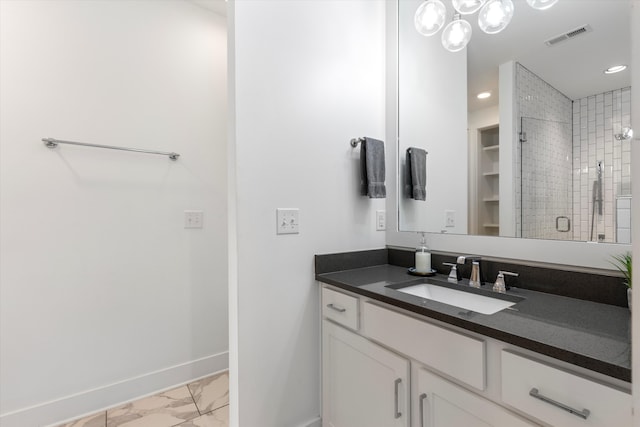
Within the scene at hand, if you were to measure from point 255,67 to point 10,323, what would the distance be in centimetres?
184

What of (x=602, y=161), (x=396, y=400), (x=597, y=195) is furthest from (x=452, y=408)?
(x=602, y=161)

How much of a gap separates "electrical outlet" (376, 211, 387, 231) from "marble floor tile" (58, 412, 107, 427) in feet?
6.31

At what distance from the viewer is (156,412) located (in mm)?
1763

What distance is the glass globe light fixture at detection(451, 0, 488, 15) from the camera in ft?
4.72

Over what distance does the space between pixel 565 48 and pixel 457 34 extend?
0.48 metres

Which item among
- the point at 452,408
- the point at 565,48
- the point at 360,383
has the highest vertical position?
the point at 565,48

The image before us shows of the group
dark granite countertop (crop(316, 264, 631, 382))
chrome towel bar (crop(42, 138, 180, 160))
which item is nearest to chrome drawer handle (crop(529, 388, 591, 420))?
dark granite countertop (crop(316, 264, 631, 382))

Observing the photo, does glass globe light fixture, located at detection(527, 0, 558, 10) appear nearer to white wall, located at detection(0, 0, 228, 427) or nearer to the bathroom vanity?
the bathroom vanity

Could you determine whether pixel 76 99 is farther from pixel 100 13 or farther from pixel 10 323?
pixel 10 323

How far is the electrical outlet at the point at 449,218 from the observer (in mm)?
1592

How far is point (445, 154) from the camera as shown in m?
1.68

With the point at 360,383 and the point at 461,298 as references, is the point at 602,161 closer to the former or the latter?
the point at 461,298

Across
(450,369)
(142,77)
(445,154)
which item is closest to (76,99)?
(142,77)

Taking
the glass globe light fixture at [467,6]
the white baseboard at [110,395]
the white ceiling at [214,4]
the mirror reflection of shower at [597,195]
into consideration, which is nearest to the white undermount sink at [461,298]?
the mirror reflection of shower at [597,195]
